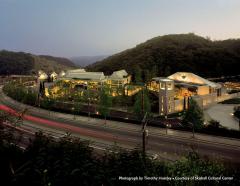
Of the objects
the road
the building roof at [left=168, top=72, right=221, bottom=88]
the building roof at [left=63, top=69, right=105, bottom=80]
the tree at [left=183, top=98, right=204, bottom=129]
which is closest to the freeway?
the tree at [left=183, top=98, right=204, bottom=129]

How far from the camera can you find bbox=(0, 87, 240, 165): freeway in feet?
127

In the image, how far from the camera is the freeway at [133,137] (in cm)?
3862

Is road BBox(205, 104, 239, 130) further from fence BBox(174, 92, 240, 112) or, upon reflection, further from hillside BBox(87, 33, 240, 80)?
Result: hillside BBox(87, 33, 240, 80)

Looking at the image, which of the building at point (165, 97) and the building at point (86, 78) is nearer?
the building at point (165, 97)

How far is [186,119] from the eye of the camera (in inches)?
1873

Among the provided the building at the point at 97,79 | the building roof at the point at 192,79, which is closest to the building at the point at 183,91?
the building roof at the point at 192,79

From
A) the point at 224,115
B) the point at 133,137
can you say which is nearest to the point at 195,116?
the point at 133,137

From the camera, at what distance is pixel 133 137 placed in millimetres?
46750

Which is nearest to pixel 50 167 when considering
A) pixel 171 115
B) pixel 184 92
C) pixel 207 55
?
pixel 171 115

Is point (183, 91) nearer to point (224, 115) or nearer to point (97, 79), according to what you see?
point (224, 115)

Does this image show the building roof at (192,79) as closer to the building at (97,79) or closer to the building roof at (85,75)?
the building at (97,79)

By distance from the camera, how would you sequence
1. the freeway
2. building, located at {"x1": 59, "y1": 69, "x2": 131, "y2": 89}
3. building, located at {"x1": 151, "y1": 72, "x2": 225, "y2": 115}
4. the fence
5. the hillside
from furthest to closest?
the hillside, building, located at {"x1": 59, "y1": 69, "x2": 131, "y2": 89}, the fence, building, located at {"x1": 151, "y1": 72, "x2": 225, "y2": 115}, the freeway

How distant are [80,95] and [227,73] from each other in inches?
3300

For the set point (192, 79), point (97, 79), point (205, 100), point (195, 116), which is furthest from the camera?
point (97, 79)
